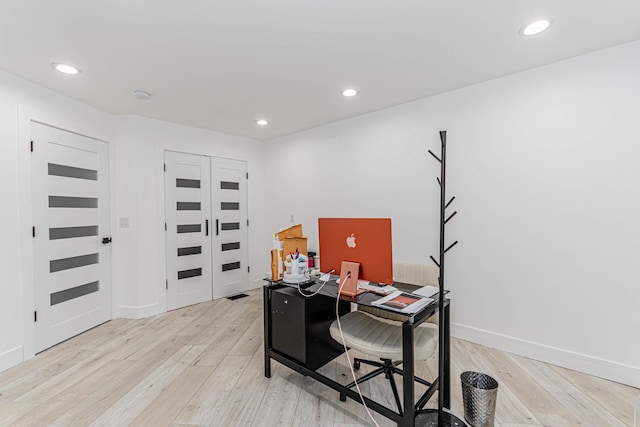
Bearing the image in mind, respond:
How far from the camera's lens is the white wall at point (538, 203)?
219cm

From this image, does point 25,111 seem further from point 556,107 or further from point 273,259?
point 556,107

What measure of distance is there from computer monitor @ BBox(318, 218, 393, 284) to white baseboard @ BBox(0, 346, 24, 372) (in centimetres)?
285

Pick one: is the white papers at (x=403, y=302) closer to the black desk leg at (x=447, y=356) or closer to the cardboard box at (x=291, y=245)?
the black desk leg at (x=447, y=356)

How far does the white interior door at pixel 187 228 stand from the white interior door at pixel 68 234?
2.26ft

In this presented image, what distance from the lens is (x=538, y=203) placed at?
8.25ft

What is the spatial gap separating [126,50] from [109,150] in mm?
1844

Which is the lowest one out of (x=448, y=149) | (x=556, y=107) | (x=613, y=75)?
(x=448, y=149)

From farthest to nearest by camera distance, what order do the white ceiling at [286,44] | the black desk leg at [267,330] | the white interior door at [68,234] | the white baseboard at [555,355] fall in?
the white interior door at [68,234], the black desk leg at [267,330], the white baseboard at [555,355], the white ceiling at [286,44]

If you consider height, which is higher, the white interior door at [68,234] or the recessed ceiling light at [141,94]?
the recessed ceiling light at [141,94]

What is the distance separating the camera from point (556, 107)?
2.43m

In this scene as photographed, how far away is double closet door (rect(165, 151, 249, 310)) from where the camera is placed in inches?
154

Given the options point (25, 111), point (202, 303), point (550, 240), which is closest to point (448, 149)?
point (550, 240)

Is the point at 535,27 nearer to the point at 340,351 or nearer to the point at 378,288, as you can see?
the point at 378,288

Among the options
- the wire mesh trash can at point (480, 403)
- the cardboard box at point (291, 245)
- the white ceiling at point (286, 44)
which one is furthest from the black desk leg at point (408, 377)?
the white ceiling at point (286, 44)
